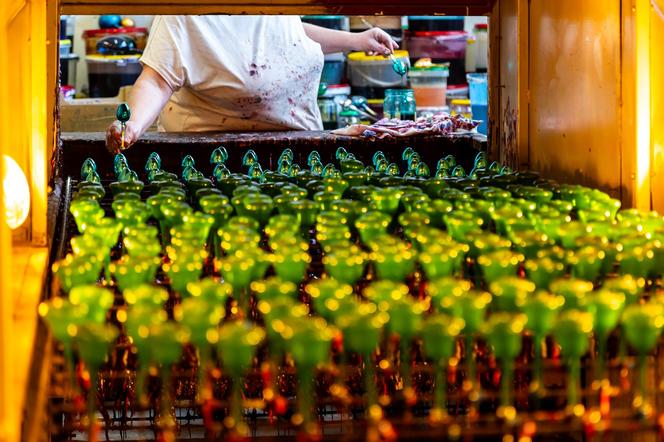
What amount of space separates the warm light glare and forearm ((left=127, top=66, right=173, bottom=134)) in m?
1.91

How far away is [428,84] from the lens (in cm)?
694

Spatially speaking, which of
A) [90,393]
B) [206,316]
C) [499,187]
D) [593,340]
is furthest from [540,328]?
[499,187]

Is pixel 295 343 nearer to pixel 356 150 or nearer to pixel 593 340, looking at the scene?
pixel 593 340

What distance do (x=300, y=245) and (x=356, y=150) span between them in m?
2.17

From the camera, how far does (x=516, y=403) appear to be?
231 centimetres

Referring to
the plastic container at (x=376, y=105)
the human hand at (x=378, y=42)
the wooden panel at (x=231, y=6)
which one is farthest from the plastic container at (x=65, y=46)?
the wooden panel at (x=231, y=6)

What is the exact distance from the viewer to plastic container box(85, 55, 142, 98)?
6.88m

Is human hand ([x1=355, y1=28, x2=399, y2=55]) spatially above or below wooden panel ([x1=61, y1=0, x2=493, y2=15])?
below

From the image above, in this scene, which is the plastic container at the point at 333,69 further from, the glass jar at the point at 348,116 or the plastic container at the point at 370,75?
the glass jar at the point at 348,116

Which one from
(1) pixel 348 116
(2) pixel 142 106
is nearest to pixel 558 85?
(2) pixel 142 106

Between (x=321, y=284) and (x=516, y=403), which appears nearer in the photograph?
(x=321, y=284)

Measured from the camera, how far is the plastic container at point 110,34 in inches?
285

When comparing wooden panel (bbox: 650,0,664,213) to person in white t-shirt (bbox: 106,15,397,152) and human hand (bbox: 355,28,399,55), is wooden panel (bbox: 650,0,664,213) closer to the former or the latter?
person in white t-shirt (bbox: 106,15,397,152)

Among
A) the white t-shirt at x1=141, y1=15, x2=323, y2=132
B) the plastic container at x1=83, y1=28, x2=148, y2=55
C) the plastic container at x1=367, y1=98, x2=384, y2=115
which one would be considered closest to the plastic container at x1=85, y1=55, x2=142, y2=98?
the plastic container at x1=83, y1=28, x2=148, y2=55
